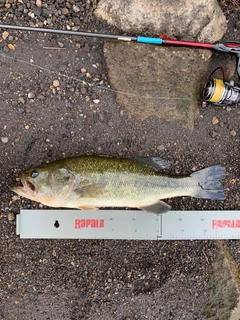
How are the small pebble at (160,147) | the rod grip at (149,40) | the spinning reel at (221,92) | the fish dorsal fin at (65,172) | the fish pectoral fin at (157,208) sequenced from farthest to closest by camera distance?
the small pebble at (160,147) < the spinning reel at (221,92) < the rod grip at (149,40) < the fish pectoral fin at (157,208) < the fish dorsal fin at (65,172)

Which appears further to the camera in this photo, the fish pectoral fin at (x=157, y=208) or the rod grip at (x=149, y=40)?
the rod grip at (x=149, y=40)

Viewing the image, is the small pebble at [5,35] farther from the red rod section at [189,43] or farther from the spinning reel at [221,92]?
the spinning reel at [221,92]

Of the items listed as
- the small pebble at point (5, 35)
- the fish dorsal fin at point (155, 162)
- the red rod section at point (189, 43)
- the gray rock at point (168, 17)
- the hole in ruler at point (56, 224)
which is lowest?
the hole in ruler at point (56, 224)

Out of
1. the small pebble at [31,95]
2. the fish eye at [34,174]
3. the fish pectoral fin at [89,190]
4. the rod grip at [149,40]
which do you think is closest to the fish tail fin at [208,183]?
the fish pectoral fin at [89,190]

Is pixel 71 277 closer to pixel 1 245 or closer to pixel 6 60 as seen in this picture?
pixel 1 245

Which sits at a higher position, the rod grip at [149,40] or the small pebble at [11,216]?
the rod grip at [149,40]

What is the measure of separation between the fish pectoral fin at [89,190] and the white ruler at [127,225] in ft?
1.94

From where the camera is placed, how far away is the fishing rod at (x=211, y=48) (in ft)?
11.2

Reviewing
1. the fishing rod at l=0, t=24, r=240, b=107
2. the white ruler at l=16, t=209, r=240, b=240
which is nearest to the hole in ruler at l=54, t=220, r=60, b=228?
the white ruler at l=16, t=209, r=240, b=240

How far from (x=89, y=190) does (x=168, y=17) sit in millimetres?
1910

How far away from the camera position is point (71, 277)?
378 cm

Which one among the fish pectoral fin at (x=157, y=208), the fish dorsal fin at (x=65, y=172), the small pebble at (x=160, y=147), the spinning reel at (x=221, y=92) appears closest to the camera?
the fish dorsal fin at (x=65, y=172)

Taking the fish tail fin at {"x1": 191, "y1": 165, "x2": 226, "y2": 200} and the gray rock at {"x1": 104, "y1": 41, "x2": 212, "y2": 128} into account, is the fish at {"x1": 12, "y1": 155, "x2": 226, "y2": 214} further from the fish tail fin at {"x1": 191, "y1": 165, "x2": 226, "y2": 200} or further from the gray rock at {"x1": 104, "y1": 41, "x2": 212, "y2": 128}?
the gray rock at {"x1": 104, "y1": 41, "x2": 212, "y2": 128}

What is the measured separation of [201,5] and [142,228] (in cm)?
236
